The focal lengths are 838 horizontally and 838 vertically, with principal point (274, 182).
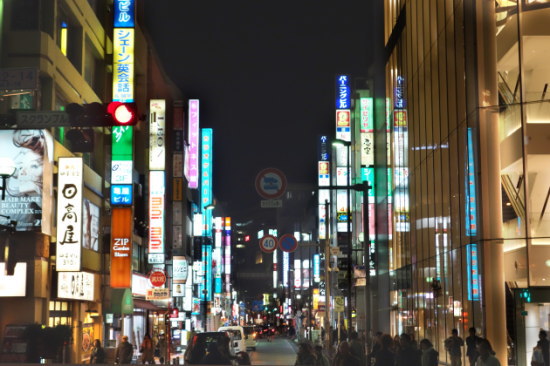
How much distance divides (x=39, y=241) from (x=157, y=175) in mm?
17380

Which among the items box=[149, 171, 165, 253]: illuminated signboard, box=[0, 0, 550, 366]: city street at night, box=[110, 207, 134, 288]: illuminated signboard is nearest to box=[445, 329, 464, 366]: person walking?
box=[0, 0, 550, 366]: city street at night

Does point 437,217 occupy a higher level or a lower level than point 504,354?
higher

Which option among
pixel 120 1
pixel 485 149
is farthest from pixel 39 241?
pixel 485 149

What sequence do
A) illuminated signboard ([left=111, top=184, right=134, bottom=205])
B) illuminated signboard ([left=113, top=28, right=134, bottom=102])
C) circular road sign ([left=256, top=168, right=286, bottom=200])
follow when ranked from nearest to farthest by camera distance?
circular road sign ([left=256, top=168, right=286, bottom=200]), illuminated signboard ([left=113, top=28, right=134, bottom=102]), illuminated signboard ([left=111, top=184, right=134, bottom=205])

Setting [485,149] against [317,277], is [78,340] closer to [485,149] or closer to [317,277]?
[485,149]

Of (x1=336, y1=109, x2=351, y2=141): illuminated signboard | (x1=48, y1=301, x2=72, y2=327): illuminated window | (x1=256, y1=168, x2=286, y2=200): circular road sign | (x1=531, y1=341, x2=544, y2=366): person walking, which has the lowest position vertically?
(x1=531, y1=341, x2=544, y2=366): person walking

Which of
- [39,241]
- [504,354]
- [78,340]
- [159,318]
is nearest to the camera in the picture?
[504,354]

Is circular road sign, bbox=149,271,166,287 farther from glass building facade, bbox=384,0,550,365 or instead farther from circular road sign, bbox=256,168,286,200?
circular road sign, bbox=256,168,286,200

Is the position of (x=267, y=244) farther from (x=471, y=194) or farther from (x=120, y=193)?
(x=471, y=194)

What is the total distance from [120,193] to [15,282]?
9.76 meters

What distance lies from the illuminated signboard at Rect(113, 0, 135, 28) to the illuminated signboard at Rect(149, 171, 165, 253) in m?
11.0

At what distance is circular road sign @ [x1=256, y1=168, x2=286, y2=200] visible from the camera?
2136 centimetres

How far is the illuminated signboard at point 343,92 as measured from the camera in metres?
64.1

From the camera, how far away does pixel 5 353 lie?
25.2 m
